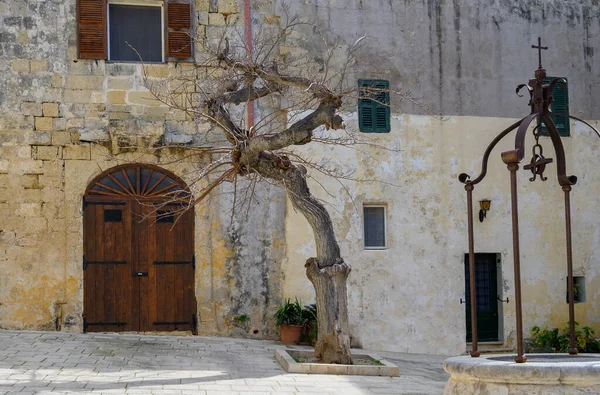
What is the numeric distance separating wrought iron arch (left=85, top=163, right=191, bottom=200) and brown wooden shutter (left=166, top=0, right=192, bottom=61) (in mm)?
1784

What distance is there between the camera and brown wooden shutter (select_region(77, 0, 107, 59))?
42.4ft

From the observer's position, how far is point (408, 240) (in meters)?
13.8

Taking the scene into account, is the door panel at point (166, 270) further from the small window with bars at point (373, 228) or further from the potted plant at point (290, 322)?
the small window with bars at point (373, 228)

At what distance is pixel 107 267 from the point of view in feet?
42.2

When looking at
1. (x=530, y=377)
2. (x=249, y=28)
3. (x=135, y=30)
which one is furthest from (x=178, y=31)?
(x=530, y=377)

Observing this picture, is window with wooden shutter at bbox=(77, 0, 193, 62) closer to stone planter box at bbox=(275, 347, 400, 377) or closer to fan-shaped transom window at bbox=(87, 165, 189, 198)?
fan-shaped transom window at bbox=(87, 165, 189, 198)

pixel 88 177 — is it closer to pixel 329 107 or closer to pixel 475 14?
pixel 329 107

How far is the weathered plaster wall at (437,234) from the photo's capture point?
13.6 meters

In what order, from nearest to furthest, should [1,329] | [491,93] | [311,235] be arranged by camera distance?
1. [1,329]
2. [311,235]
3. [491,93]

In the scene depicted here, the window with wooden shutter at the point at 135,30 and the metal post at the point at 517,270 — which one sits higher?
the window with wooden shutter at the point at 135,30

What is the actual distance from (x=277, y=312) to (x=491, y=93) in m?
5.16

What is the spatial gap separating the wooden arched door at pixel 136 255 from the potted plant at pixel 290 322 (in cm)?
135

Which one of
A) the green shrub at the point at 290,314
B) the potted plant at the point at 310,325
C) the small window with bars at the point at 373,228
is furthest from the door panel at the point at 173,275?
the small window with bars at the point at 373,228

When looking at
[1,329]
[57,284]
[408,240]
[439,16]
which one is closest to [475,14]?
[439,16]
